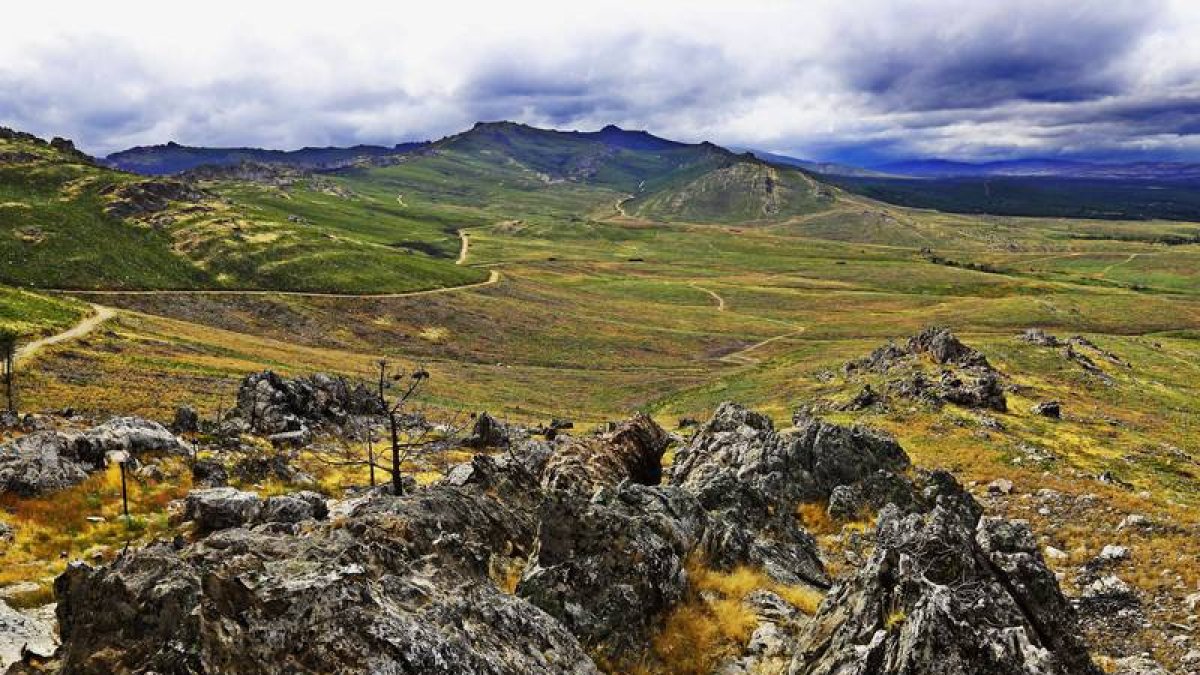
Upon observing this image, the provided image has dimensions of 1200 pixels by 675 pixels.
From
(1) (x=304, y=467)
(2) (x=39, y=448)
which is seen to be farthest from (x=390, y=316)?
(2) (x=39, y=448)

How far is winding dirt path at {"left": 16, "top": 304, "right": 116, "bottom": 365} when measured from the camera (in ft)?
276

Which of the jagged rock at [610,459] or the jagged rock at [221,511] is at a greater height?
the jagged rock at [221,511]

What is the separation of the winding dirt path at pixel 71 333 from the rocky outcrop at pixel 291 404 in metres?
35.3

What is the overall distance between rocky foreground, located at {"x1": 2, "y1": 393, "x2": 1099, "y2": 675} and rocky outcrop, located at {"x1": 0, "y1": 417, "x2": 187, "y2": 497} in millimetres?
10222

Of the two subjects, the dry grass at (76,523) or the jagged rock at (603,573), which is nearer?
the jagged rock at (603,573)

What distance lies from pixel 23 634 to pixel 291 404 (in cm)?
4947

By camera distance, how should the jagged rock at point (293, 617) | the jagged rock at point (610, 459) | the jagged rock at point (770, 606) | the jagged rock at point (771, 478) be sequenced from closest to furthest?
the jagged rock at point (293, 617) → the jagged rock at point (770, 606) → the jagged rock at point (771, 478) → the jagged rock at point (610, 459)

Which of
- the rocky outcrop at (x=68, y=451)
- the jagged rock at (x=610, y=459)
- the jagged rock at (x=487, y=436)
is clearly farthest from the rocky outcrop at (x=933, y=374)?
the rocky outcrop at (x=68, y=451)

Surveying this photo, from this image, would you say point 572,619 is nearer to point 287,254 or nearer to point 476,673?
point 476,673

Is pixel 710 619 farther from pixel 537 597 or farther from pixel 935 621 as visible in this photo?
pixel 935 621

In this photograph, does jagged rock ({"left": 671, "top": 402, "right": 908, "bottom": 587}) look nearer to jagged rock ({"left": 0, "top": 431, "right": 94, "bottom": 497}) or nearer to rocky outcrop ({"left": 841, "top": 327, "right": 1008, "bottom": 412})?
rocky outcrop ({"left": 841, "top": 327, "right": 1008, "bottom": 412})

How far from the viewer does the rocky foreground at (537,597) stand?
11.7 meters

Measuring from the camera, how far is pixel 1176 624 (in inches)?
1001

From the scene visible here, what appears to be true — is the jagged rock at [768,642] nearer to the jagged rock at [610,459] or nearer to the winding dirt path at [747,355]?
the jagged rock at [610,459]
